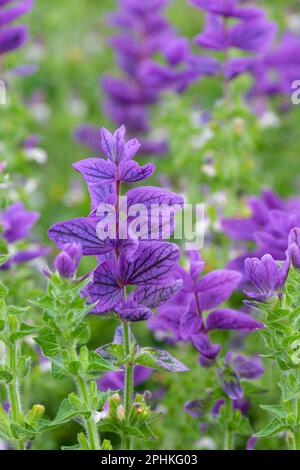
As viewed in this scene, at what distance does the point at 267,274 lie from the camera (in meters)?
1.21

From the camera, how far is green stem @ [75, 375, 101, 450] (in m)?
1.22

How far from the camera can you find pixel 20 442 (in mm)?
1323

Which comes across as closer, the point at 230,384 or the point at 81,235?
the point at 81,235

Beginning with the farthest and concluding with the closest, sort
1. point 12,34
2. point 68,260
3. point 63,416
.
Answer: point 12,34, point 63,416, point 68,260

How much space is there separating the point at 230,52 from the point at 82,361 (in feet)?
4.41

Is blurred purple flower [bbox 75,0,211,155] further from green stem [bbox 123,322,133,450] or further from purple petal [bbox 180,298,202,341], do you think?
green stem [bbox 123,322,133,450]

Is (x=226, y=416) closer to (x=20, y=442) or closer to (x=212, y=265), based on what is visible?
(x=20, y=442)

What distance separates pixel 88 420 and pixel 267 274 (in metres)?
0.33

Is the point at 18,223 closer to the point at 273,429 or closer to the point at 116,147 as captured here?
the point at 116,147

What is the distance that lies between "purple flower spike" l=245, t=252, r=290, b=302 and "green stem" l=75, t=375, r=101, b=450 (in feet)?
0.86

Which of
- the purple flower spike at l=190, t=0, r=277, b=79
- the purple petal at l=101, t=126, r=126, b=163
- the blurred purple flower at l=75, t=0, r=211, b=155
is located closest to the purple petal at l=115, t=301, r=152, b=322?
the purple petal at l=101, t=126, r=126, b=163

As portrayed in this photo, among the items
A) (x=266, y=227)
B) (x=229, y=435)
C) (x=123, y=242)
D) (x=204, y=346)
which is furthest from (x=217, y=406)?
(x=123, y=242)

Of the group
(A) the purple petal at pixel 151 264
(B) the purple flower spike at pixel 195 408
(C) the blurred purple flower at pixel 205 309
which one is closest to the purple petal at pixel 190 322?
(C) the blurred purple flower at pixel 205 309

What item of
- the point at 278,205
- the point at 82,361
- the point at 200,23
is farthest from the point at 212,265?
the point at 200,23
